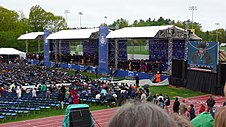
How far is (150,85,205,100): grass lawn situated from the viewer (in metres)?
24.2

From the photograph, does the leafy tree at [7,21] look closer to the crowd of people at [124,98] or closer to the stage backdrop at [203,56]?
the crowd of people at [124,98]

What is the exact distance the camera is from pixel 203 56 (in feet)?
81.7

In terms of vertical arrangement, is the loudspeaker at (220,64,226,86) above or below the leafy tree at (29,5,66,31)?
below

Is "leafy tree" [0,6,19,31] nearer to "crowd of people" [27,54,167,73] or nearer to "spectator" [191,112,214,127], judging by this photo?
"crowd of people" [27,54,167,73]

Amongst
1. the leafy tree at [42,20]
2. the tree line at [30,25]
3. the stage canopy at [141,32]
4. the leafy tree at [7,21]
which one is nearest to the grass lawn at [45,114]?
the stage canopy at [141,32]

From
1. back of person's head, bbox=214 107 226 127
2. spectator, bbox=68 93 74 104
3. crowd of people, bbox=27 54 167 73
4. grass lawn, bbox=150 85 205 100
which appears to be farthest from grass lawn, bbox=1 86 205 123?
back of person's head, bbox=214 107 226 127

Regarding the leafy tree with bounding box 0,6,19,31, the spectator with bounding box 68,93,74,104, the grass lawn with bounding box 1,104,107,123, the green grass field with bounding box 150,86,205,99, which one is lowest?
the grass lawn with bounding box 1,104,107,123

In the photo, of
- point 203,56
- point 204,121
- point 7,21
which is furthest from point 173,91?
point 7,21

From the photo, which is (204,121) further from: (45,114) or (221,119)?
(45,114)

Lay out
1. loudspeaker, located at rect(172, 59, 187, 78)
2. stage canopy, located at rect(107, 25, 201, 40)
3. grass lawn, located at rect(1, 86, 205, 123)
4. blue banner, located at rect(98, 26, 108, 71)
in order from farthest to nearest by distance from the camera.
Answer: blue banner, located at rect(98, 26, 108, 71), stage canopy, located at rect(107, 25, 201, 40), loudspeaker, located at rect(172, 59, 187, 78), grass lawn, located at rect(1, 86, 205, 123)

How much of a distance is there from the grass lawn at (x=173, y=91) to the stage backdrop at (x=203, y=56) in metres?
1.85

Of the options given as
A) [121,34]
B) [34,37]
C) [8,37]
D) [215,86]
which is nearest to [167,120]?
[215,86]

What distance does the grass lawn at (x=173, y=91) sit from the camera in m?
24.2

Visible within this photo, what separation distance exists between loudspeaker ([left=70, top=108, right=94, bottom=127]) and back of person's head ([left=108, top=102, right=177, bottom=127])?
7.41 meters
